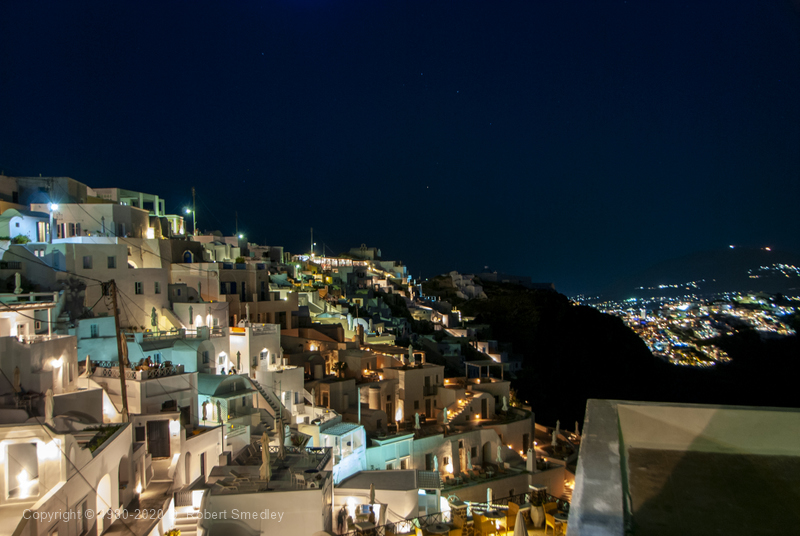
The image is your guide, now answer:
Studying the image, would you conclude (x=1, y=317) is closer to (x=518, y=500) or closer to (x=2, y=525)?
(x=2, y=525)

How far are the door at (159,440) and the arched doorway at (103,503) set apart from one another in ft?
8.97

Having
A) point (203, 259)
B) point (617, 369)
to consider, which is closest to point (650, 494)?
point (203, 259)

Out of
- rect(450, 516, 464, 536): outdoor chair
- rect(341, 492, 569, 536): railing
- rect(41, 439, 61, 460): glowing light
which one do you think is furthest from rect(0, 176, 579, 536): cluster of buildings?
rect(450, 516, 464, 536): outdoor chair

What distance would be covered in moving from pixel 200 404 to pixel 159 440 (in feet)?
9.92

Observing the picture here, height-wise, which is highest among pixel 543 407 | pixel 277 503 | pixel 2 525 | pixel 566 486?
pixel 2 525

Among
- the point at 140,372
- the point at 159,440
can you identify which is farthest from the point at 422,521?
the point at 140,372

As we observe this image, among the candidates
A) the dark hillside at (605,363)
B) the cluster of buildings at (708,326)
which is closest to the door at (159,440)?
the dark hillside at (605,363)

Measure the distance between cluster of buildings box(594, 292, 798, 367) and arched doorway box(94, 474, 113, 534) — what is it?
59.8 m

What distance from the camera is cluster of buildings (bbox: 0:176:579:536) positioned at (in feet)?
32.6

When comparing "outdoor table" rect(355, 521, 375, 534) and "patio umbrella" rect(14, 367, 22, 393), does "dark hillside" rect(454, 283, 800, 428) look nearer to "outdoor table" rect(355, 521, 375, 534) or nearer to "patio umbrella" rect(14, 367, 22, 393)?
"outdoor table" rect(355, 521, 375, 534)

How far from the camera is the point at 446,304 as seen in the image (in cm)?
5053

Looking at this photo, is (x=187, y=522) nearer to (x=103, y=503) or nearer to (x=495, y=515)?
(x=103, y=503)

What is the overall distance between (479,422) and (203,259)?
55.6 ft

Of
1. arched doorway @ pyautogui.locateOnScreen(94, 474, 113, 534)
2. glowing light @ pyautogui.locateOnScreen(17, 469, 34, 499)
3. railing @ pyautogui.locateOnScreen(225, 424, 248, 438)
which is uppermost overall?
glowing light @ pyautogui.locateOnScreen(17, 469, 34, 499)
